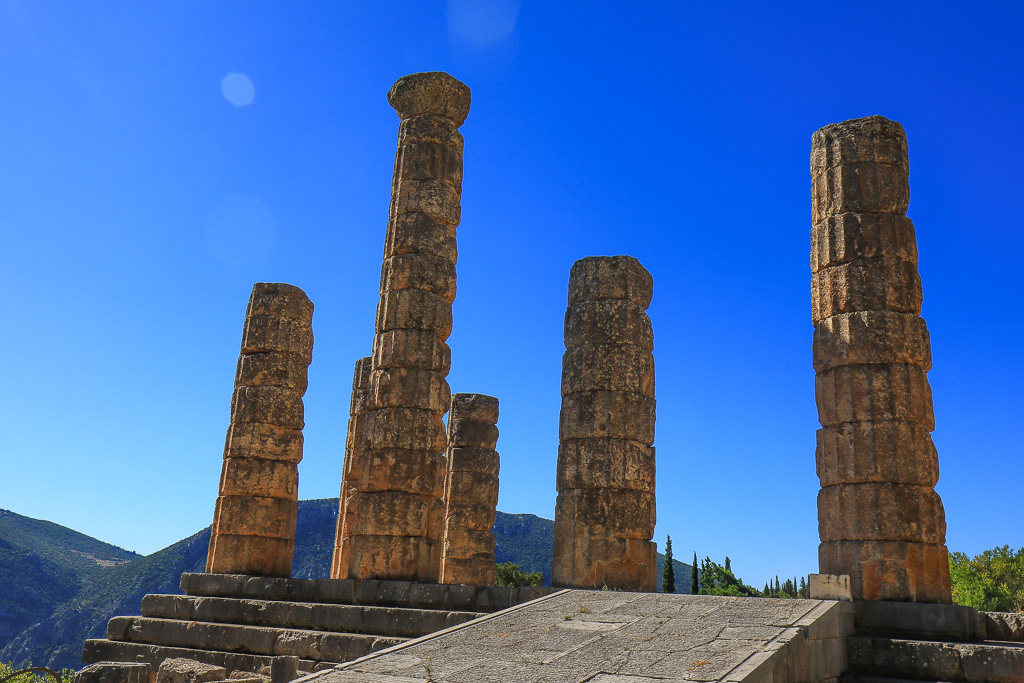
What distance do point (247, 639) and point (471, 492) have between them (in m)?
8.23

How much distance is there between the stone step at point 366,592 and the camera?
11102 millimetres

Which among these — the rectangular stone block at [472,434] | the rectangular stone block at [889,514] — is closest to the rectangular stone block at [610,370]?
the rectangular stone block at [889,514]

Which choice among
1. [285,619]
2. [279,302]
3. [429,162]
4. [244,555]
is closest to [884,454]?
[285,619]

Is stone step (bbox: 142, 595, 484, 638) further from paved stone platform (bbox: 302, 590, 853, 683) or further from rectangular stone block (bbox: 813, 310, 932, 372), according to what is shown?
rectangular stone block (bbox: 813, 310, 932, 372)

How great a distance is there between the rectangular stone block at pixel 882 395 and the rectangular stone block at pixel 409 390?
6.49 meters

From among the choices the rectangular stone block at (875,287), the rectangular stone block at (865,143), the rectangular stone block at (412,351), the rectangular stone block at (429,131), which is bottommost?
the rectangular stone block at (412,351)

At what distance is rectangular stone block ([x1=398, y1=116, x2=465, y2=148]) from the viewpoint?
15.5 metres

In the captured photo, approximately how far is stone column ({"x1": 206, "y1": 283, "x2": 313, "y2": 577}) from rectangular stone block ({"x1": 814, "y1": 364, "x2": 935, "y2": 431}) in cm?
1043

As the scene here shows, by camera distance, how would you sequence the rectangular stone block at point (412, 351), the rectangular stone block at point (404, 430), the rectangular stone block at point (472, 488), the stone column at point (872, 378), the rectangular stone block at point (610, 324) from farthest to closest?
the rectangular stone block at point (472, 488) → the rectangular stone block at point (412, 351) → the rectangular stone block at point (404, 430) → the rectangular stone block at point (610, 324) → the stone column at point (872, 378)

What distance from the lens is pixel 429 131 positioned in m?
15.4

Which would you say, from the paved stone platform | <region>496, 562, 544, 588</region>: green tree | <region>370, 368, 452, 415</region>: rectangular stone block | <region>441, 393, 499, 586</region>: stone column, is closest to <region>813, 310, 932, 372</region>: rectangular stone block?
the paved stone platform

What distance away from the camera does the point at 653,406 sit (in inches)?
513

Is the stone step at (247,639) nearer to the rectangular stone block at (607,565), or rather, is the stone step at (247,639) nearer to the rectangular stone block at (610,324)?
the rectangular stone block at (607,565)

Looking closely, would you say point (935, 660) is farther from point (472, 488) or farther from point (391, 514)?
point (472, 488)
